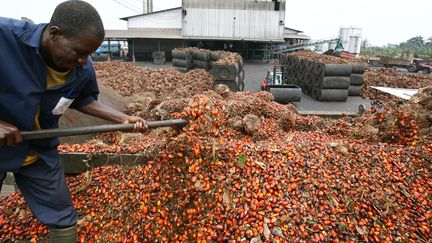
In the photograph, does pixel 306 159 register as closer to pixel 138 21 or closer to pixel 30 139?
pixel 30 139

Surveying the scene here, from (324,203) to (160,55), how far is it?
21.5m

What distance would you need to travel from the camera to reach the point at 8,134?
1971mm

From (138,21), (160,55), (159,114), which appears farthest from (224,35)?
(159,114)

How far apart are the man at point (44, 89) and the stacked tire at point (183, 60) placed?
438 inches

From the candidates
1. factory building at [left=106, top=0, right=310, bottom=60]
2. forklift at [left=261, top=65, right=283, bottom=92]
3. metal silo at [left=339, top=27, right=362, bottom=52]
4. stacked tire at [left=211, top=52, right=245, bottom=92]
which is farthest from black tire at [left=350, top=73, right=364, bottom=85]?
metal silo at [left=339, top=27, right=362, bottom=52]

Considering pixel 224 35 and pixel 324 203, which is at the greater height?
pixel 224 35

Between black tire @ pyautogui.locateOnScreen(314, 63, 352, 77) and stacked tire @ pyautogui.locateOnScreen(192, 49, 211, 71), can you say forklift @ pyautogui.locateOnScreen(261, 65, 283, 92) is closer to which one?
black tire @ pyautogui.locateOnScreen(314, 63, 352, 77)

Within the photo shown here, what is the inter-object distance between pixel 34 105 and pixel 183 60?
1266 cm

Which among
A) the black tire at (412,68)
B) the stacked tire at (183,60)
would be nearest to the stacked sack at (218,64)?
the stacked tire at (183,60)

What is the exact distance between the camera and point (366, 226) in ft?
9.98

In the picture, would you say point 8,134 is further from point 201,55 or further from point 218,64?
point 201,55

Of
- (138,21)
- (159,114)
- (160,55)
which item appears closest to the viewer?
(159,114)

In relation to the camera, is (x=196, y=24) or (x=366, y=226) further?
(x=196, y=24)

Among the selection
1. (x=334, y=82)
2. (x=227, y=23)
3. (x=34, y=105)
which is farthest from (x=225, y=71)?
(x=227, y=23)
